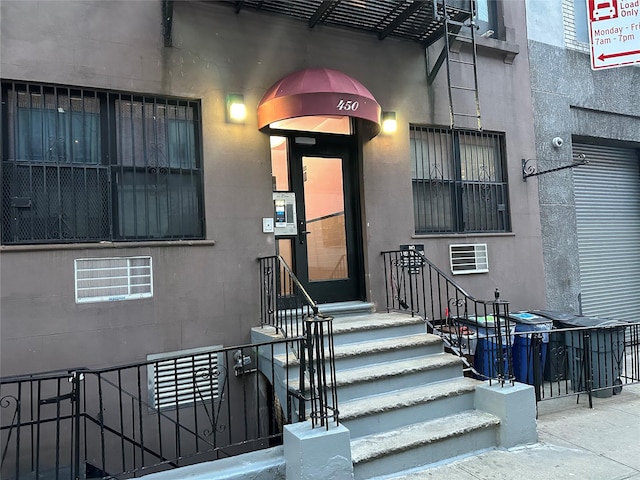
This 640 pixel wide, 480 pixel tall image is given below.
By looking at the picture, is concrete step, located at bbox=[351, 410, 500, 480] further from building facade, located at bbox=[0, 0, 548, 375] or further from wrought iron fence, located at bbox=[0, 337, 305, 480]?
building facade, located at bbox=[0, 0, 548, 375]

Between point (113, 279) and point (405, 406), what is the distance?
3.47 m

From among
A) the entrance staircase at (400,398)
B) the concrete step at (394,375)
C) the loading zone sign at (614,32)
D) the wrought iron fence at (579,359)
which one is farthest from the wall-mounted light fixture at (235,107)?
the loading zone sign at (614,32)

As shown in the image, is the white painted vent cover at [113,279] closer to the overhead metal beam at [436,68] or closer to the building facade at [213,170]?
the building facade at [213,170]

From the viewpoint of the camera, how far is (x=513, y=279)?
7.62 m

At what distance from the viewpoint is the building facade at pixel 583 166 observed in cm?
816

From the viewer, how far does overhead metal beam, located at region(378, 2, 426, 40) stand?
243 inches

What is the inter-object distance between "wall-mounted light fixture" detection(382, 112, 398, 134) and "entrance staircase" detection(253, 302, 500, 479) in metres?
2.82

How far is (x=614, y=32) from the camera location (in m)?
7.32

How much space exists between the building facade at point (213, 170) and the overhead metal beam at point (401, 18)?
0.04 meters

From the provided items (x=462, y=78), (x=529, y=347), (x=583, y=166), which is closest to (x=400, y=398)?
(x=529, y=347)

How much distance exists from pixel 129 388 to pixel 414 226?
446cm

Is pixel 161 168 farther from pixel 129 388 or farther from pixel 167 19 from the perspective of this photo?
pixel 129 388

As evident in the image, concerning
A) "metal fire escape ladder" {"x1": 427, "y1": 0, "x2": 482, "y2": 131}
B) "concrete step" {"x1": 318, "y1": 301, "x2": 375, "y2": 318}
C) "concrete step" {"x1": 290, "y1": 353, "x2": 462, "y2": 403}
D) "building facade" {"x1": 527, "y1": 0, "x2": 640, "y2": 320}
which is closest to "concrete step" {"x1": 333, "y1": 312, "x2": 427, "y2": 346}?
"concrete step" {"x1": 318, "y1": 301, "x2": 375, "y2": 318}

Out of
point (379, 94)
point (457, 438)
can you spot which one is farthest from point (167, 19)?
point (457, 438)
